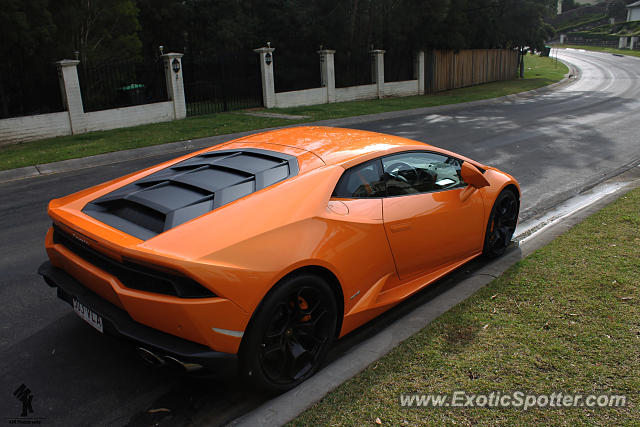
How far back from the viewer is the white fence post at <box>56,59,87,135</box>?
1642cm

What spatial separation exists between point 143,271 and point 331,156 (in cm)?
165

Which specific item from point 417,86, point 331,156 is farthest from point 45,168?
point 417,86

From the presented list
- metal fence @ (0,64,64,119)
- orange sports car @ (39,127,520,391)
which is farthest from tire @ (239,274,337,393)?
metal fence @ (0,64,64,119)

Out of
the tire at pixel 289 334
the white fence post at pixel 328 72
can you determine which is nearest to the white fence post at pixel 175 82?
the white fence post at pixel 328 72

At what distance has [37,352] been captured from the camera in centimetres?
386

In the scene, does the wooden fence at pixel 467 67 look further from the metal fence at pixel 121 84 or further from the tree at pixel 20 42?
the tree at pixel 20 42

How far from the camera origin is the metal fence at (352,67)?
87.7 feet

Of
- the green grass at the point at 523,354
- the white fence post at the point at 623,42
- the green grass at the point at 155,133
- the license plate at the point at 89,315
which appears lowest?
the green grass at the point at 523,354

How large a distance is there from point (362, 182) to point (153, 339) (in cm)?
184

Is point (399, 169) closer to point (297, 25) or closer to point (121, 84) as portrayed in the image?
point (121, 84)

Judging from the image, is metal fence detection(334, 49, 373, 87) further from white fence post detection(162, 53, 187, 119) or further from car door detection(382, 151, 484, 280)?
car door detection(382, 151, 484, 280)

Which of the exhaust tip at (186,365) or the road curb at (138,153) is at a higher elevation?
the exhaust tip at (186,365)

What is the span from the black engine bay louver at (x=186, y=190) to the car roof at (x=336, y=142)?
28 centimetres

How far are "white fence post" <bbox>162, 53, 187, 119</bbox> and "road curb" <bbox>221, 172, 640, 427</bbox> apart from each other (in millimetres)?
16505
